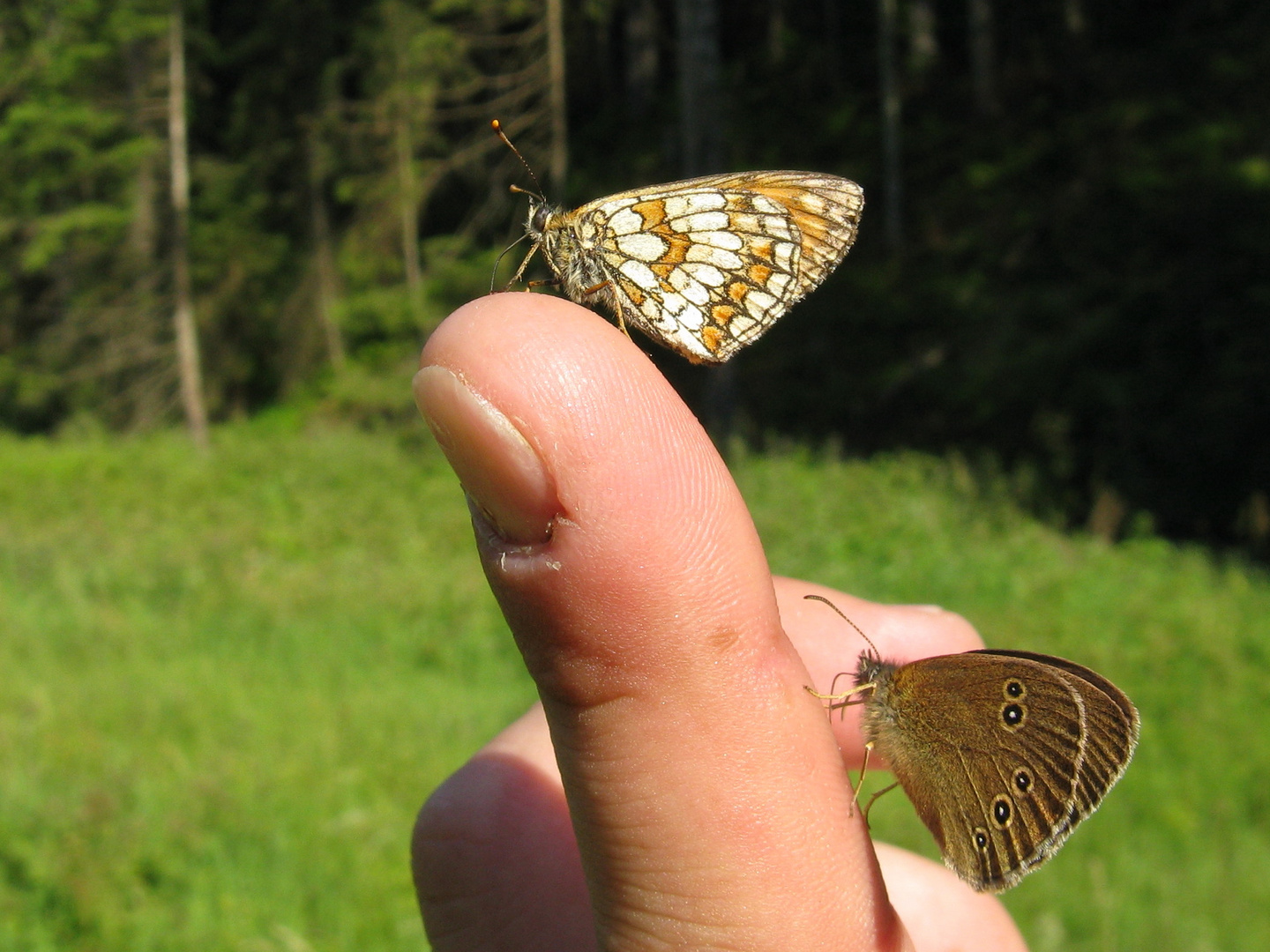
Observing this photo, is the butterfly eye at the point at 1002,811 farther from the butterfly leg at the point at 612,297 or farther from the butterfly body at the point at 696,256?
the butterfly leg at the point at 612,297

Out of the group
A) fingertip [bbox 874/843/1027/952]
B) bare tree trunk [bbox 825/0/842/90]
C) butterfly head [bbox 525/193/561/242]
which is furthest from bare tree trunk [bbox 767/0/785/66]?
fingertip [bbox 874/843/1027/952]

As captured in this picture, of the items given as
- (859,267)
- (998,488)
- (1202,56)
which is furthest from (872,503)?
(1202,56)

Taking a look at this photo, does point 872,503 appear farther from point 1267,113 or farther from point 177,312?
point 177,312

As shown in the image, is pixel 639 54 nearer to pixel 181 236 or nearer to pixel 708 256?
pixel 181 236

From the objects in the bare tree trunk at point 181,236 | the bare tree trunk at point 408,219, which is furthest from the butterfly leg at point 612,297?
the bare tree trunk at point 181,236

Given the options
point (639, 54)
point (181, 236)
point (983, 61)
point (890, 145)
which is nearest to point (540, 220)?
point (890, 145)

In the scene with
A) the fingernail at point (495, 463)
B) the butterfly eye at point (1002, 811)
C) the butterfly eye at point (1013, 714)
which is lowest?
the butterfly eye at point (1002, 811)
